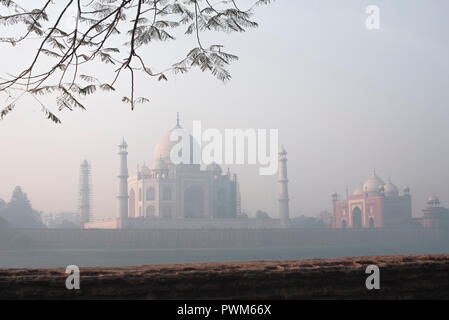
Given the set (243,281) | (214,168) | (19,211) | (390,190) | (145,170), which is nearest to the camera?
(243,281)

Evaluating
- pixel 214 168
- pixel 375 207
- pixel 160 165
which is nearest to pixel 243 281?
pixel 160 165

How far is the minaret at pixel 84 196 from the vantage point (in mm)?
42969

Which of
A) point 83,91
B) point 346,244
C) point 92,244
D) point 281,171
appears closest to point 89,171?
point 92,244

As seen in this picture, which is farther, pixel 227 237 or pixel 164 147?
pixel 164 147

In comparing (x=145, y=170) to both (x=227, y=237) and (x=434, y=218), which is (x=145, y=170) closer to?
(x=227, y=237)

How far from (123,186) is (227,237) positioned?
800cm

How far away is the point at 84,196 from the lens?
141ft

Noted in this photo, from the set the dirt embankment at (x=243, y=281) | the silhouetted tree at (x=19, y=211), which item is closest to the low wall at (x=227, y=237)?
the silhouetted tree at (x=19, y=211)

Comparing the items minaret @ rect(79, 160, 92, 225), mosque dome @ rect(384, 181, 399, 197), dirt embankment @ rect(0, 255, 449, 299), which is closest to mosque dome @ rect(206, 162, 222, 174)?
minaret @ rect(79, 160, 92, 225)

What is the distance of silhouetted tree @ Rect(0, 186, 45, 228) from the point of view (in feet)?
147

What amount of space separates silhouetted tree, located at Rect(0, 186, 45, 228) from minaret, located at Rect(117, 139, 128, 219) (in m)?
10.7

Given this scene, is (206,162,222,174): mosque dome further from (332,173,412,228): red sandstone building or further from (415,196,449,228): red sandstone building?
(415,196,449,228): red sandstone building
